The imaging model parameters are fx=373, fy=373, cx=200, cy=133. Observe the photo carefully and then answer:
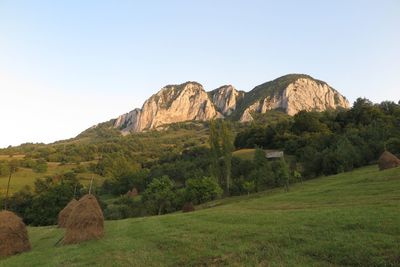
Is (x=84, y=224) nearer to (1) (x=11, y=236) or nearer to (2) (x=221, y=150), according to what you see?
(1) (x=11, y=236)

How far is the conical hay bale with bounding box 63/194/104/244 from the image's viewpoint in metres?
→ 25.0

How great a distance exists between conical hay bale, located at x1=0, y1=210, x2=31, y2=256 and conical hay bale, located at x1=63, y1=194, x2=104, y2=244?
326cm

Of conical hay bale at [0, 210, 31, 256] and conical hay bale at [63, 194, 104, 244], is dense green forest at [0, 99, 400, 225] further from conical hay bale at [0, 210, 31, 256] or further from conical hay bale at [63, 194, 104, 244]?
conical hay bale at [63, 194, 104, 244]

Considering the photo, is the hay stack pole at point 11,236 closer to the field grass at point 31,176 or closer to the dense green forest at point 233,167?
the dense green forest at point 233,167

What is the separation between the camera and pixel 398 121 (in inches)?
3492

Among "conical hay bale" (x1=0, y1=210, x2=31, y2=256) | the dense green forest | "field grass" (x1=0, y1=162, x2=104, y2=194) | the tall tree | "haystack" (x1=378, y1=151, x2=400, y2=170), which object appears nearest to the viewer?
"conical hay bale" (x1=0, y1=210, x2=31, y2=256)

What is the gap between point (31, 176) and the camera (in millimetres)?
121062

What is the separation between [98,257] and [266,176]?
53.3 metres

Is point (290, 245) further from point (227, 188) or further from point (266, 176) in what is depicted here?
point (227, 188)

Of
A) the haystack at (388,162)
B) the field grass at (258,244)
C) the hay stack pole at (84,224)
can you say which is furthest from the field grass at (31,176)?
the field grass at (258,244)

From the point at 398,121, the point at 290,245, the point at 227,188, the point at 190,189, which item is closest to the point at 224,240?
the point at 290,245

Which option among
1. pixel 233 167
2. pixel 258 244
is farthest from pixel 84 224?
pixel 233 167

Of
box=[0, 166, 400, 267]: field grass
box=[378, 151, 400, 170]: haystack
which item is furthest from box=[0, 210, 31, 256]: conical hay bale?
box=[378, 151, 400, 170]: haystack

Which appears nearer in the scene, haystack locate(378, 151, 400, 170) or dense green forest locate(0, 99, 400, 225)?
haystack locate(378, 151, 400, 170)
